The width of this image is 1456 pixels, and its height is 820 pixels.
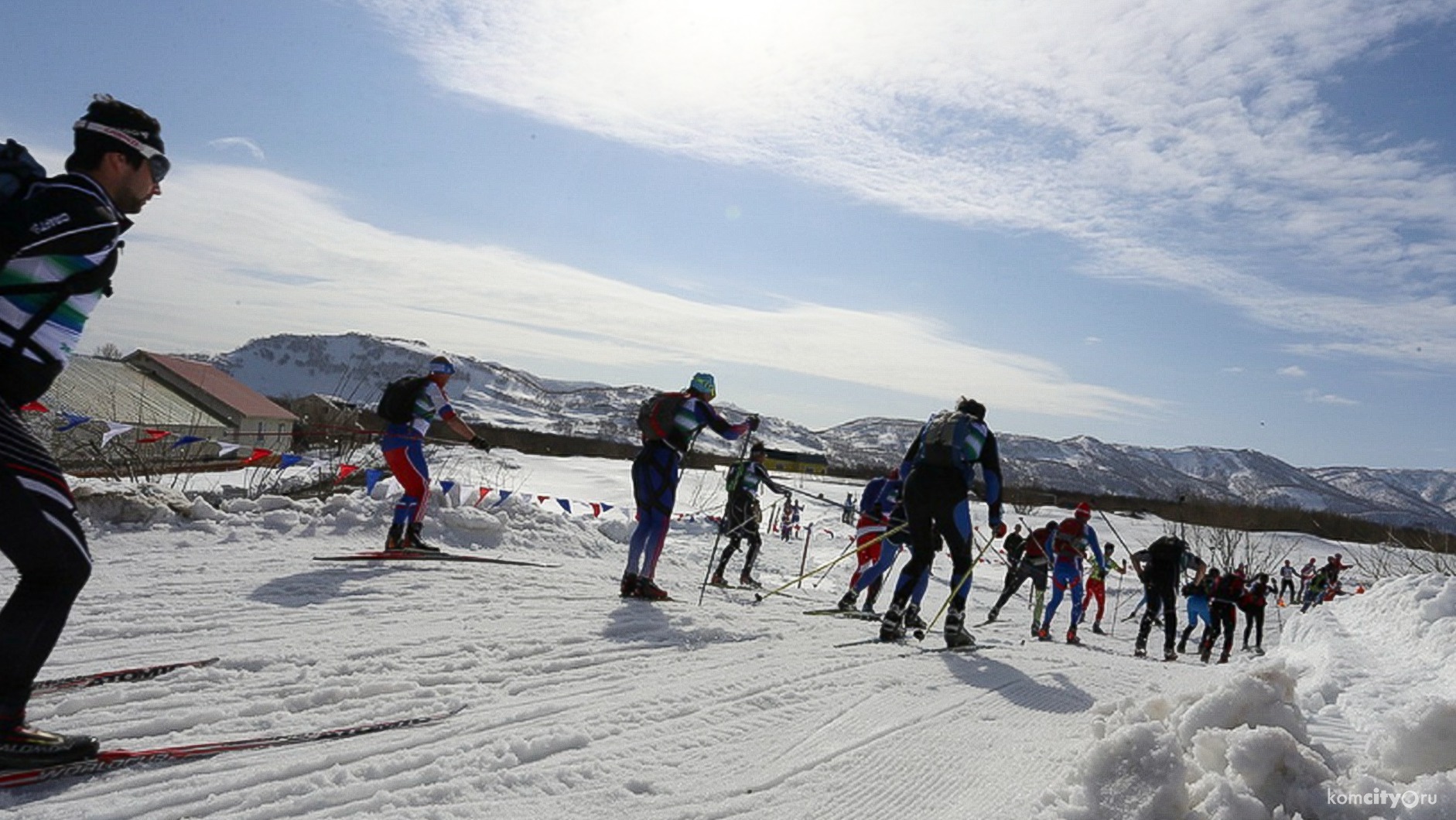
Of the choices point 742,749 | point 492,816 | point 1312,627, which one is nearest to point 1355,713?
point 742,749

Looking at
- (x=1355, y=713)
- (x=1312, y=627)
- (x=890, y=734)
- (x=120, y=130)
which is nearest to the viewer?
(x=120, y=130)

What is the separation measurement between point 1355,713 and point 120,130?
22.6 feet

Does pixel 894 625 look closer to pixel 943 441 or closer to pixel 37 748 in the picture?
pixel 943 441

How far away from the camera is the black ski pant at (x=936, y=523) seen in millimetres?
6953

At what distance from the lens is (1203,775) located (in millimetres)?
2930

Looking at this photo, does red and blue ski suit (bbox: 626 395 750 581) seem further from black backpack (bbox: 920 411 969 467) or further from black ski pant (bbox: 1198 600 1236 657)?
black ski pant (bbox: 1198 600 1236 657)

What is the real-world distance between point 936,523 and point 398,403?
17.9ft

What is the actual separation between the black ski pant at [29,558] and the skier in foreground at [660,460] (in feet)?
16.1

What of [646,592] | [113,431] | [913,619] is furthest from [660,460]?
[113,431]

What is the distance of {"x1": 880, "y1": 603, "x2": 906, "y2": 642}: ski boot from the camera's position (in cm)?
689

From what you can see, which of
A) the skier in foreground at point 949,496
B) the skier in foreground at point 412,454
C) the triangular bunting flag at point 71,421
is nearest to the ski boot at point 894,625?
the skier in foreground at point 949,496

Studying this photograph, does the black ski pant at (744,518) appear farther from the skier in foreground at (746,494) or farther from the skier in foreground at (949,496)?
the skier in foreground at (949,496)

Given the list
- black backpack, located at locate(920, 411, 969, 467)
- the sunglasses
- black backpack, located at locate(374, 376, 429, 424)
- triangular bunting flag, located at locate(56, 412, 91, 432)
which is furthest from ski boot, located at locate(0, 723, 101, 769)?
triangular bunting flag, located at locate(56, 412, 91, 432)

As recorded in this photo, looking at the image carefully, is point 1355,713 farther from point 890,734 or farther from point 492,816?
point 492,816
